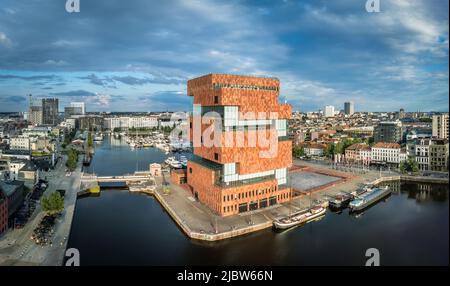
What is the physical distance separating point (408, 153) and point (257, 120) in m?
33.6

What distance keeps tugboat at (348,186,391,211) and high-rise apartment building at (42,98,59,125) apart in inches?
5316

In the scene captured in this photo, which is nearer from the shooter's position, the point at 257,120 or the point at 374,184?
the point at 257,120

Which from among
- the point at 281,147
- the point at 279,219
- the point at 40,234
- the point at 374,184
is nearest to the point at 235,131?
the point at 281,147

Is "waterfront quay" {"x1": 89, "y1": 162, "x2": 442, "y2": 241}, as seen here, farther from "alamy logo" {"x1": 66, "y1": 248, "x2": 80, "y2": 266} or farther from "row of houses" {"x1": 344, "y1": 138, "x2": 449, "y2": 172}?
"row of houses" {"x1": 344, "y1": 138, "x2": 449, "y2": 172}

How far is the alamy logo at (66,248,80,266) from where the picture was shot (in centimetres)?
2079

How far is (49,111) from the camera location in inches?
5512

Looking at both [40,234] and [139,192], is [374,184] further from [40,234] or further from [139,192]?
[40,234]

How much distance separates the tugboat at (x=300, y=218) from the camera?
26906mm

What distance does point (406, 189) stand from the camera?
41094mm

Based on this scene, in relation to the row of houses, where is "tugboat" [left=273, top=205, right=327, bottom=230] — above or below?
below

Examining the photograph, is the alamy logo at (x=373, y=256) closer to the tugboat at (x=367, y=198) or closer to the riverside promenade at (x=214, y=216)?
the riverside promenade at (x=214, y=216)

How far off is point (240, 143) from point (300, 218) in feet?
26.7

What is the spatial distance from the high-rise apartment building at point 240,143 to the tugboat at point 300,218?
3257 mm

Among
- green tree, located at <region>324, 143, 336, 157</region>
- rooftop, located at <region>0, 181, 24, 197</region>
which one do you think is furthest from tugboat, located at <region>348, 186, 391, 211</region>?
rooftop, located at <region>0, 181, 24, 197</region>
